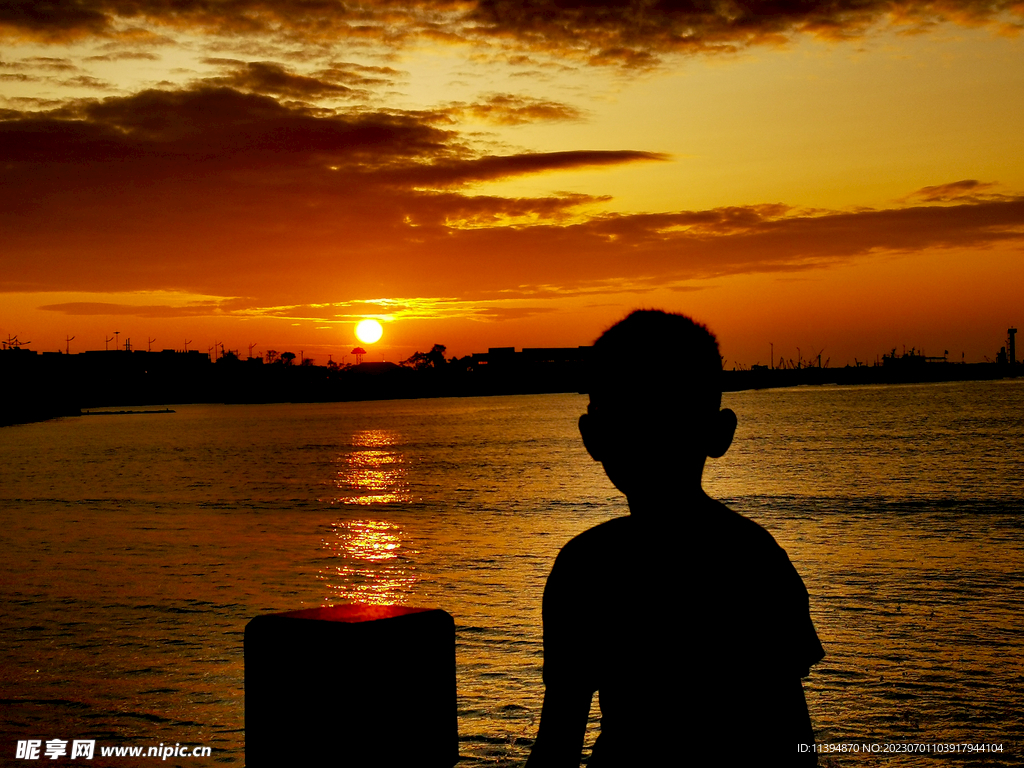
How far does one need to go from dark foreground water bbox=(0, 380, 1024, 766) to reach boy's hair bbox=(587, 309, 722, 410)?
0.30 m

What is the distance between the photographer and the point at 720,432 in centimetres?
204

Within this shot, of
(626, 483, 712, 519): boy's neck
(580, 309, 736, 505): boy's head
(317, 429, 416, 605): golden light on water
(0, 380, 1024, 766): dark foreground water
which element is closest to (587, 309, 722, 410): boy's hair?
(580, 309, 736, 505): boy's head

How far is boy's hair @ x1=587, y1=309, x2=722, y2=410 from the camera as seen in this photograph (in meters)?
1.95

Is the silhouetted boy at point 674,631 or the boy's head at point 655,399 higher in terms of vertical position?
the boy's head at point 655,399

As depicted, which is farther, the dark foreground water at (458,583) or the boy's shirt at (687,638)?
the dark foreground water at (458,583)

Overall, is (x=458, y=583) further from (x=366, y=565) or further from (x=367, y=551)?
(x=367, y=551)

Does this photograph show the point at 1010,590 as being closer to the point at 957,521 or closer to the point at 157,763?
the point at 957,521

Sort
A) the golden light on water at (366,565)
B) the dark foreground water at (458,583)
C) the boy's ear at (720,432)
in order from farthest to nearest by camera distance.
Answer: the golden light on water at (366,565)
the dark foreground water at (458,583)
the boy's ear at (720,432)

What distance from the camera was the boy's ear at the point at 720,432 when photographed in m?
2.03

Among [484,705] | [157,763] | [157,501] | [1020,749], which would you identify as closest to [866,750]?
[1020,749]

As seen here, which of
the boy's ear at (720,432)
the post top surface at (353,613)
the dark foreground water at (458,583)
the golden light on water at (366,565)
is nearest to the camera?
the boy's ear at (720,432)

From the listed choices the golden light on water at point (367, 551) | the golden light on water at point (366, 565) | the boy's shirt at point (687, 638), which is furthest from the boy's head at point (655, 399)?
the golden light on water at point (366, 565)

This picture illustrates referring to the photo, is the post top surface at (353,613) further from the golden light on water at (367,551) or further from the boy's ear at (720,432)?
the golden light on water at (367,551)

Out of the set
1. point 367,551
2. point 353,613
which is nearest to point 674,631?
point 353,613
